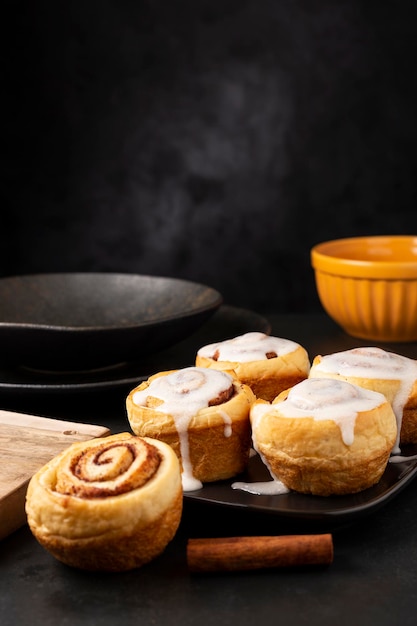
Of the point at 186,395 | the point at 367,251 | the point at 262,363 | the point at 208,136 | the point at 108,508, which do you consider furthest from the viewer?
the point at 208,136

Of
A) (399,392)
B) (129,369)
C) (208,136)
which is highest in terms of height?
(208,136)

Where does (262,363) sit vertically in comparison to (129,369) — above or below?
above

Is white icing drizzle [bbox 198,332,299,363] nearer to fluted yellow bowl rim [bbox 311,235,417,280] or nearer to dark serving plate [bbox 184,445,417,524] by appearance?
dark serving plate [bbox 184,445,417,524]

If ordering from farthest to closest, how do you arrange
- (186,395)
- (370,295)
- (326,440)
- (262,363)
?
(370,295)
(262,363)
(186,395)
(326,440)

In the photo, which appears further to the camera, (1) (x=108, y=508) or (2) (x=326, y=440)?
(2) (x=326, y=440)

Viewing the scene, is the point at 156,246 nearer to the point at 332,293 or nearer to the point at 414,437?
the point at 332,293

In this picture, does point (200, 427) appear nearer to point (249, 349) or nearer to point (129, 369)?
point (249, 349)

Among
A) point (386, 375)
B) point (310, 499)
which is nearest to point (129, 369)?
point (386, 375)

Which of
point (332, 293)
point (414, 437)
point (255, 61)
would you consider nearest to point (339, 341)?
point (332, 293)
